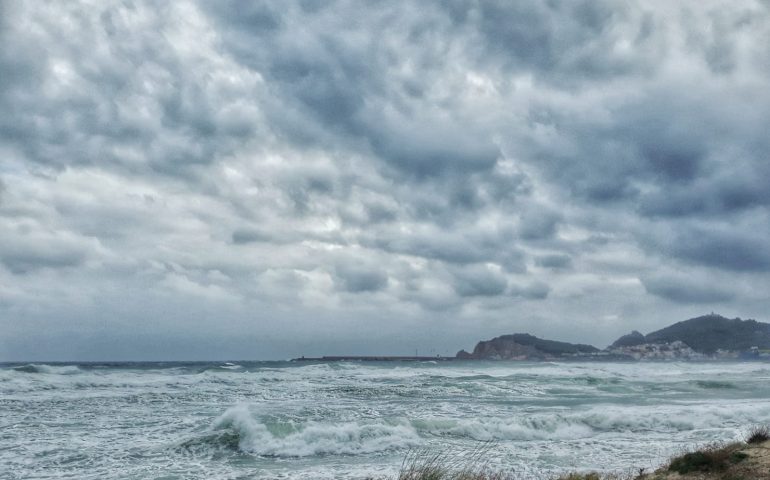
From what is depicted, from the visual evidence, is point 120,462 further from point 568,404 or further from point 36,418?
point 568,404

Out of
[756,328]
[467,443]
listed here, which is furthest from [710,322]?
[467,443]

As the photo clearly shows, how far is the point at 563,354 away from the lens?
158 meters

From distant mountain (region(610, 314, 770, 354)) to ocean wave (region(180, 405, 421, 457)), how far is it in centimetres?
14468

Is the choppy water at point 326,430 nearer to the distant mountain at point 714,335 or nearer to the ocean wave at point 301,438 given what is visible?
the ocean wave at point 301,438

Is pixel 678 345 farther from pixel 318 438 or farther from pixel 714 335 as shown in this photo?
pixel 318 438

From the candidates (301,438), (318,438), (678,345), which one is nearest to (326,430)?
(318,438)

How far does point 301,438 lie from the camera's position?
16.4 meters

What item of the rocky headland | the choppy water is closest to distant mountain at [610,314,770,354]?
the rocky headland

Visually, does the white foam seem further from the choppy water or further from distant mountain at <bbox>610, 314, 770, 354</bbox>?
distant mountain at <bbox>610, 314, 770, 354</bbox>

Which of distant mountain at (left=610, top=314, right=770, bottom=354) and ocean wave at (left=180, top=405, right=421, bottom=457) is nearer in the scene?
ocean wave at (left=180, top=405, right=421, bottom=457)

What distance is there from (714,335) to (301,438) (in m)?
160

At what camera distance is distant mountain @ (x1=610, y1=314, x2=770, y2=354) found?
462ft

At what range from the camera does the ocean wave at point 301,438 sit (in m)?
15.7

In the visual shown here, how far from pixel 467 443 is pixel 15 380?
1363 inches
